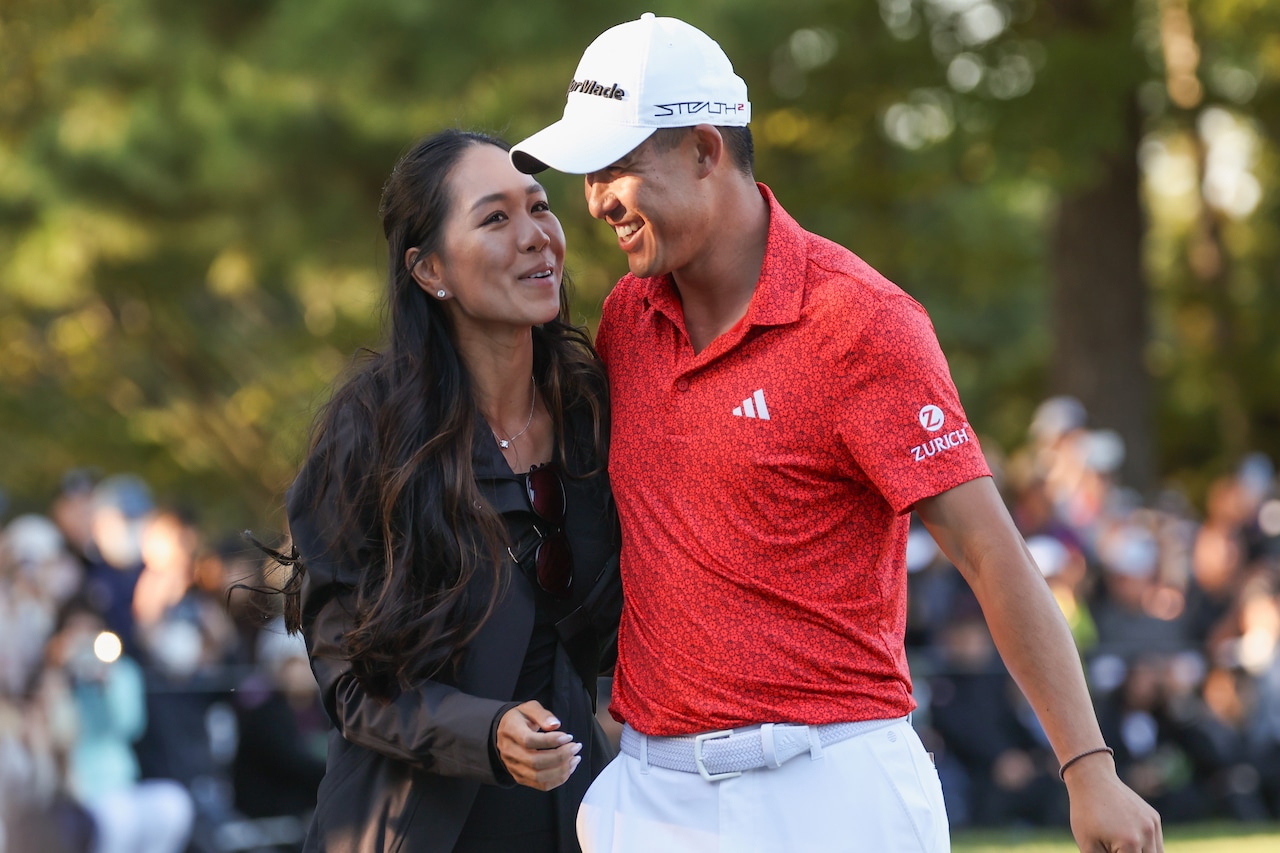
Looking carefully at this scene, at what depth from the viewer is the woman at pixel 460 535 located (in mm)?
3393

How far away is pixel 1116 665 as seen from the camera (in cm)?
1058

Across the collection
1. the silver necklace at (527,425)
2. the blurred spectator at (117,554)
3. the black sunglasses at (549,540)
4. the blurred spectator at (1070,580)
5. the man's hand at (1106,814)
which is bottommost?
the blurred spectator at (1070,580)

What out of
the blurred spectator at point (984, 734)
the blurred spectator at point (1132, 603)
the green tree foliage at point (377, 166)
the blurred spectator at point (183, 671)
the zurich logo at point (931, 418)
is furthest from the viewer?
the green tree foliage at point (377, 166)

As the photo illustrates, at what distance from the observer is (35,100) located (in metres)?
18.4

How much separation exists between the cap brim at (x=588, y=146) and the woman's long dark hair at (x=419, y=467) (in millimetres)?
471

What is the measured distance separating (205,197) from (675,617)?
42.5 feet

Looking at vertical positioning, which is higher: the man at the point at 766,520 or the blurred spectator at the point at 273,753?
the man at the point at 766,520

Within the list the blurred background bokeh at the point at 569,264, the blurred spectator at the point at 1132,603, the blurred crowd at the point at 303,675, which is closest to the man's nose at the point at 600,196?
the blurred background bokeh at the point at 569,264

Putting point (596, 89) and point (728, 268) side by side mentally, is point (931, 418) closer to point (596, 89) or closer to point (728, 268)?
point (728, 268)

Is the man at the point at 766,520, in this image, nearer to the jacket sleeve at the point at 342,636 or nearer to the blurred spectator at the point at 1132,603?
the jacket sleeve at the point at 342,636

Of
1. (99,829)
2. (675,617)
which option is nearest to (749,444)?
(675,617)

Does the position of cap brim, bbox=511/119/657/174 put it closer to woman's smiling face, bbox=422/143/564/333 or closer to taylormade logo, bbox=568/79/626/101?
taylormade logo, bbox=568/79/626/101

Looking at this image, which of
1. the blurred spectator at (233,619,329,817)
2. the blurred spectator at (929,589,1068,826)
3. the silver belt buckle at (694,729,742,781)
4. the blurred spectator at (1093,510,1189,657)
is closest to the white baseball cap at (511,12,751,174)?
the silver belt buckle at (694,729,742,781)

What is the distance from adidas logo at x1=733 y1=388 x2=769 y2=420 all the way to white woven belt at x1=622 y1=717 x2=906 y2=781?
0.60 m
